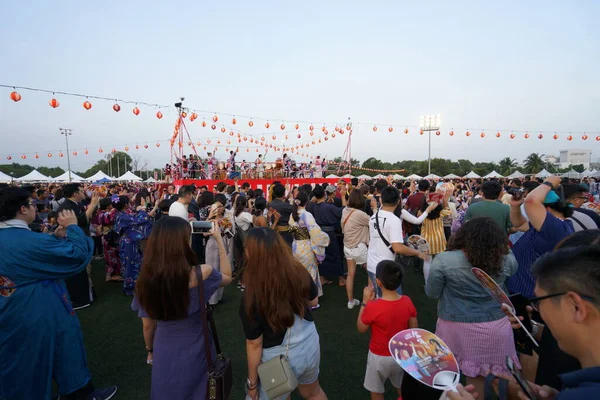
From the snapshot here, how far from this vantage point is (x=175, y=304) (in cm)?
184

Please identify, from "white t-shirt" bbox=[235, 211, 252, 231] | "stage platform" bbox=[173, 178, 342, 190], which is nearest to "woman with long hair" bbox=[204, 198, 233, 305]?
"white t-shirt" bbox=[235, 211, 252, 231]

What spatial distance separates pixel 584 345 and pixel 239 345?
3.54 meters

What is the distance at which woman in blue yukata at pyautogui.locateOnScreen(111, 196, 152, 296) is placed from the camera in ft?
16.6

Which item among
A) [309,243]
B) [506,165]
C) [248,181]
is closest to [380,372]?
[309,243]

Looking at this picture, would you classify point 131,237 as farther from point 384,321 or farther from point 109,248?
point 384,321

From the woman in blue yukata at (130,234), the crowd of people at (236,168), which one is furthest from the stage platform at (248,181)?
the woman in blue yukata at (130,234)

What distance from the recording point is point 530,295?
8.59 feet

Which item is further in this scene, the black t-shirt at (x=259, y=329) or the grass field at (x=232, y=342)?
the grass field at (x=232, y=342)

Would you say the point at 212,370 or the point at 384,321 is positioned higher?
the point at 384,321

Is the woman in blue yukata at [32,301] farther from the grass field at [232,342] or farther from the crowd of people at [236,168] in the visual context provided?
the crowd of people at [236,168]

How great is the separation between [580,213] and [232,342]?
3.89 m

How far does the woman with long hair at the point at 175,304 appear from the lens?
6.00ft

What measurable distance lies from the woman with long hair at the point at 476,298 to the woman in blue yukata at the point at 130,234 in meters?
4.52

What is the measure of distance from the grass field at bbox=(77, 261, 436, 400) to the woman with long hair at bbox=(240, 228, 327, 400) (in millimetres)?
1289
